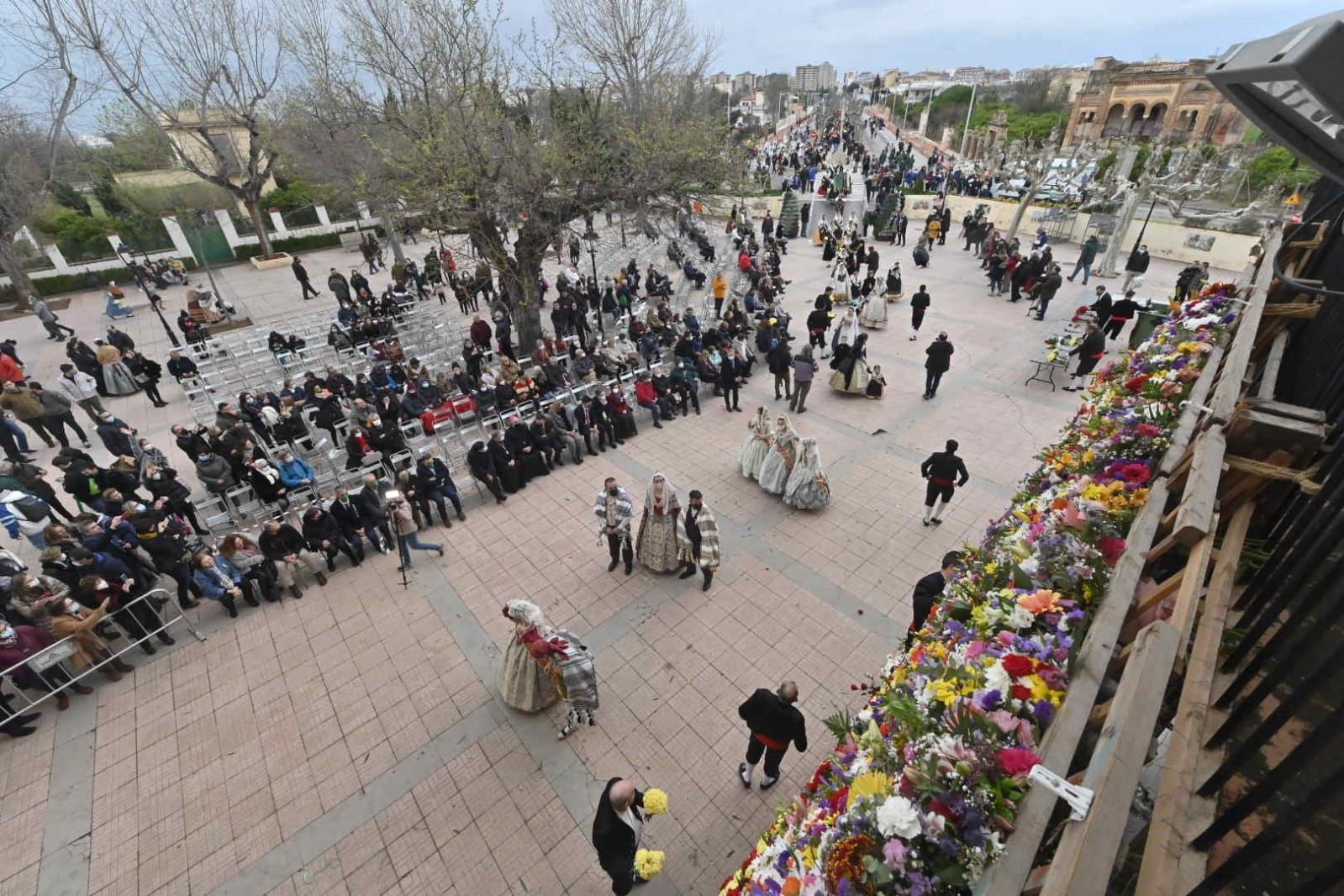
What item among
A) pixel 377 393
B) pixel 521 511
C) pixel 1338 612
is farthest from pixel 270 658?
pixel 1338 612

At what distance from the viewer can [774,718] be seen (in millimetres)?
5000

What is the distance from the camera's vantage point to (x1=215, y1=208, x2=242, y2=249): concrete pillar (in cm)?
2836

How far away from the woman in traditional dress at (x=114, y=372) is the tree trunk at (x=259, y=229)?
1486cm

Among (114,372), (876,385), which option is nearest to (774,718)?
(876,385)

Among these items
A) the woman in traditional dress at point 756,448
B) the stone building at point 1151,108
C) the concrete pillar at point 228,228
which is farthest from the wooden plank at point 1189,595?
the stone building at point 1151,108

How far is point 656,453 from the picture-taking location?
37.6ft

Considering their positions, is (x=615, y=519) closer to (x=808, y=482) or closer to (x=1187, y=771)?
(x=808, y=482)

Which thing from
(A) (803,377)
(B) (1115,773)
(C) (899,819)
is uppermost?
(B) (1115,773)

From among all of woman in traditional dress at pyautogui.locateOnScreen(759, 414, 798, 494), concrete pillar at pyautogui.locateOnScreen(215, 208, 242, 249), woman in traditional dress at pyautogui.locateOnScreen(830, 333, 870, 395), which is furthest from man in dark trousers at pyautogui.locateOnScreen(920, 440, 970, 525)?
concrete pillar at pyautogui.locateOnScreen(215, 208, 242, 249)

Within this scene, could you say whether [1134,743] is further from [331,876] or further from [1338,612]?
[331,876]

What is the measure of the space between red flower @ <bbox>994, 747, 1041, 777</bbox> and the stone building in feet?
Result: 219

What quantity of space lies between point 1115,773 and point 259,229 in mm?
34759

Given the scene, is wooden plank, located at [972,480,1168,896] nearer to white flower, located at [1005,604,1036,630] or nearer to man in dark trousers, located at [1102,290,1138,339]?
white flower, located at [1005,604,1036,630]

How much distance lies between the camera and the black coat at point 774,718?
4.95 m
